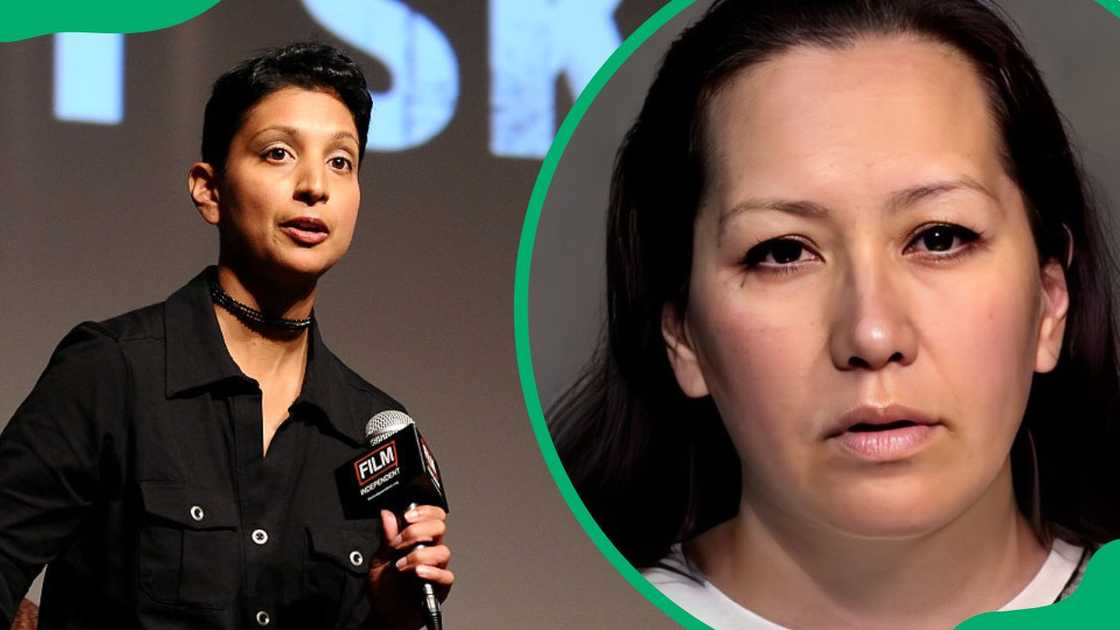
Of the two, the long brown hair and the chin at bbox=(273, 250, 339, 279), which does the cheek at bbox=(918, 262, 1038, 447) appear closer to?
the long brown hair

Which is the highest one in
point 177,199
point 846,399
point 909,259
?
point 177,199

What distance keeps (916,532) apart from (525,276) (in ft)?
1.69

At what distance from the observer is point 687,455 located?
5.53 feet

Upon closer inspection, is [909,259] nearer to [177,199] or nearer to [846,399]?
[846,399]

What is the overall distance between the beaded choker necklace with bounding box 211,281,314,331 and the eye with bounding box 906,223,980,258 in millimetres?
617

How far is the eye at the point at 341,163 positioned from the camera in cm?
155

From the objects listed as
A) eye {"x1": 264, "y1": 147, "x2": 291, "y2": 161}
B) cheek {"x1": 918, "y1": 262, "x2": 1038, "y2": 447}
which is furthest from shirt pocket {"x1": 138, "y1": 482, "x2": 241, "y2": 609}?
cheek {"x1": 918, "y1": 262, "x2": 1038, "y2": 447}

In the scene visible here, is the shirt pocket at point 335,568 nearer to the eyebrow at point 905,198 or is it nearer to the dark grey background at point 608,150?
the dark grey background at point 608,150

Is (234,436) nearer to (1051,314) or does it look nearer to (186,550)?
(186,550)

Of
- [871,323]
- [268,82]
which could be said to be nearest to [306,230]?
[268,82]

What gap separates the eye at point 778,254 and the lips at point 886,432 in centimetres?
16

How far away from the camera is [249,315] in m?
1.53

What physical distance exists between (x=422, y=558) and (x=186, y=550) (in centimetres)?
23

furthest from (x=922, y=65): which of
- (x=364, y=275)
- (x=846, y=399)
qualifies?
(x=364, y=275)
